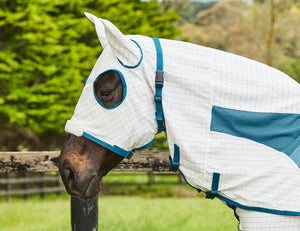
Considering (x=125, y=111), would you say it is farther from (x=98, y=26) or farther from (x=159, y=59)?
(x=98, y=26)

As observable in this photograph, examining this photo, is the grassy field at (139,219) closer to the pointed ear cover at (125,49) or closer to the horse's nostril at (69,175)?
the horse's nostril at (69,175)

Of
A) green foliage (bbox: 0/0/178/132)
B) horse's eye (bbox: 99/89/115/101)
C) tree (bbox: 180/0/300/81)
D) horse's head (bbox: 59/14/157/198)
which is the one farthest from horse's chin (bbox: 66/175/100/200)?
tree (bbox: 180/0/300/81)

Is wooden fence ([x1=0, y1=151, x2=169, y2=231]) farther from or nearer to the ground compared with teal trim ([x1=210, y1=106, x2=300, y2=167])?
nearer to the ground

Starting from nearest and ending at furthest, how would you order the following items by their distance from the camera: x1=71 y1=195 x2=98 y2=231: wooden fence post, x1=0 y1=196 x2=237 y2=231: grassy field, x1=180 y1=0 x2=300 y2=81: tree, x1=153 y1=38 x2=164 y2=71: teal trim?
x1=153 y1=38 x2=164 y2=71: teal trim → x1=71 y1=195 x2=98 y2=231: wooden fence post → x1=0 y1=196 x2=237 y2=231: grassy field → x1=180 y1=0 x2=300 y2=81: tree

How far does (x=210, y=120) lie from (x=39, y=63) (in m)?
9.50

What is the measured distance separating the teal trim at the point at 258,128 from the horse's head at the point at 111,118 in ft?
0.89

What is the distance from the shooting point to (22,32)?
10008mm

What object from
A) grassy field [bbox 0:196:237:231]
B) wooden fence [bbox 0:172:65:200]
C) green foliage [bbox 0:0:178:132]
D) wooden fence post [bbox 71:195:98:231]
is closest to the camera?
wooden fence post [bbox 71:195:98:231]

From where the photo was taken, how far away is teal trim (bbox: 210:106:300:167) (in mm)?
1435

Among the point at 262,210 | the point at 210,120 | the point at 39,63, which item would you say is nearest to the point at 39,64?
the point at 39,63

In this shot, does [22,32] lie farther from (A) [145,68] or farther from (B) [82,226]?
(A) [145,68]

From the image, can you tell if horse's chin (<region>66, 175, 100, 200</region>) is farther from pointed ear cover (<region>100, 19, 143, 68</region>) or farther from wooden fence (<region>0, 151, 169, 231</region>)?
wooden fence (<region>0, 151, 169, 231</region>)

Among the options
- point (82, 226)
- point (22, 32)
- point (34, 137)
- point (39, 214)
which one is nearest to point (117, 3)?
point (22, 32)

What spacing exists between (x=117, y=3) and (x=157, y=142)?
9.47 m
